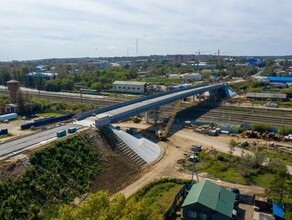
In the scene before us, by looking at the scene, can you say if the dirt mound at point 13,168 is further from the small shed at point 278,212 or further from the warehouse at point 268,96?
the warehouse at point 268,96

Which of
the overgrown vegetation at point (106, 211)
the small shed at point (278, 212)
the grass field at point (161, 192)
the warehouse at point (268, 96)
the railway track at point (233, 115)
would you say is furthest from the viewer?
the warehouse at point (268, 96)

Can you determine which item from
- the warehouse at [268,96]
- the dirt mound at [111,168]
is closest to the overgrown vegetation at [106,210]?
the dirt mound at [111,168]

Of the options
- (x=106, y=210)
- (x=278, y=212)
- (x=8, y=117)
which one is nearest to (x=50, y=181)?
(x=106, y=210)

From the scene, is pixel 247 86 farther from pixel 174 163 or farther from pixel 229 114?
pixel 174 163

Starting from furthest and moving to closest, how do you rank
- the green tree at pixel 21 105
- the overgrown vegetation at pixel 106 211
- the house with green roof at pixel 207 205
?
the green tree at pixel 21 105, the house with green roof at pixel 207 205, the overgrown vegetation at pixel 106 211

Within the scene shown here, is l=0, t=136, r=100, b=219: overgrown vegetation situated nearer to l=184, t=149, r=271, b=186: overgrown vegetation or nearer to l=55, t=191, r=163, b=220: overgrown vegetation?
l=55, t=191, r=163, b=220: overgrown vegetation
